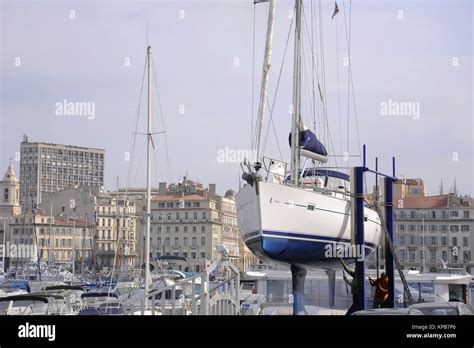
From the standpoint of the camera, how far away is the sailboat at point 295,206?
57.4ft

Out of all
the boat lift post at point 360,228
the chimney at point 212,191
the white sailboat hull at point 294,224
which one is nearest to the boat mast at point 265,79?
the white sailboat hull at point 294,224

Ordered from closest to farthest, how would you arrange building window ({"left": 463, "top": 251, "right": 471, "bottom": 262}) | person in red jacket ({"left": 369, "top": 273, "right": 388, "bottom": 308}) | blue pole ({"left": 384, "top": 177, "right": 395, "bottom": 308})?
person in red jacket ({"left": 369, "top": 273, "right": 388, "bottom": 308}), blue pole ({"left": 384, "top": 177, "right": 395, "bottom": 308}), building window ({"left": 463, "top": 251, "right": 471, "bottom": 262})

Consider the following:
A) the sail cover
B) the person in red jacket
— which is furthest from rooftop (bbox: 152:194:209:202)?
the person in red jacket

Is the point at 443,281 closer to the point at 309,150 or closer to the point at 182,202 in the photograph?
the point at 309,150

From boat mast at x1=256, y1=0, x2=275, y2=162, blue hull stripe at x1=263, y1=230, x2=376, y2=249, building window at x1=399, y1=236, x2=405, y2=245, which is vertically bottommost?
building window at x1=399, y1=236, x2=405, y2=245

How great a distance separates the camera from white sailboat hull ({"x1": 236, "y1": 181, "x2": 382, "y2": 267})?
17484mm

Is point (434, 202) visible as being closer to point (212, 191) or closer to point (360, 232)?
point (212, 191)

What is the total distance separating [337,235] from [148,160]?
10.5 metres

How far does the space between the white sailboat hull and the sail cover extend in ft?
3.48

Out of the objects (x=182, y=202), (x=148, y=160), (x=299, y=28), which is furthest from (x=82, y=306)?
(x=182, y=202)

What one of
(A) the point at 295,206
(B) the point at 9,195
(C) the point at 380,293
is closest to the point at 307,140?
(A) the point at 295,206

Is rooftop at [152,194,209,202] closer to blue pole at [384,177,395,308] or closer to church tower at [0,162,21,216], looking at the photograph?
church tower at [0,162,21,216]

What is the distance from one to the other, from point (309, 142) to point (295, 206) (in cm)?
173
